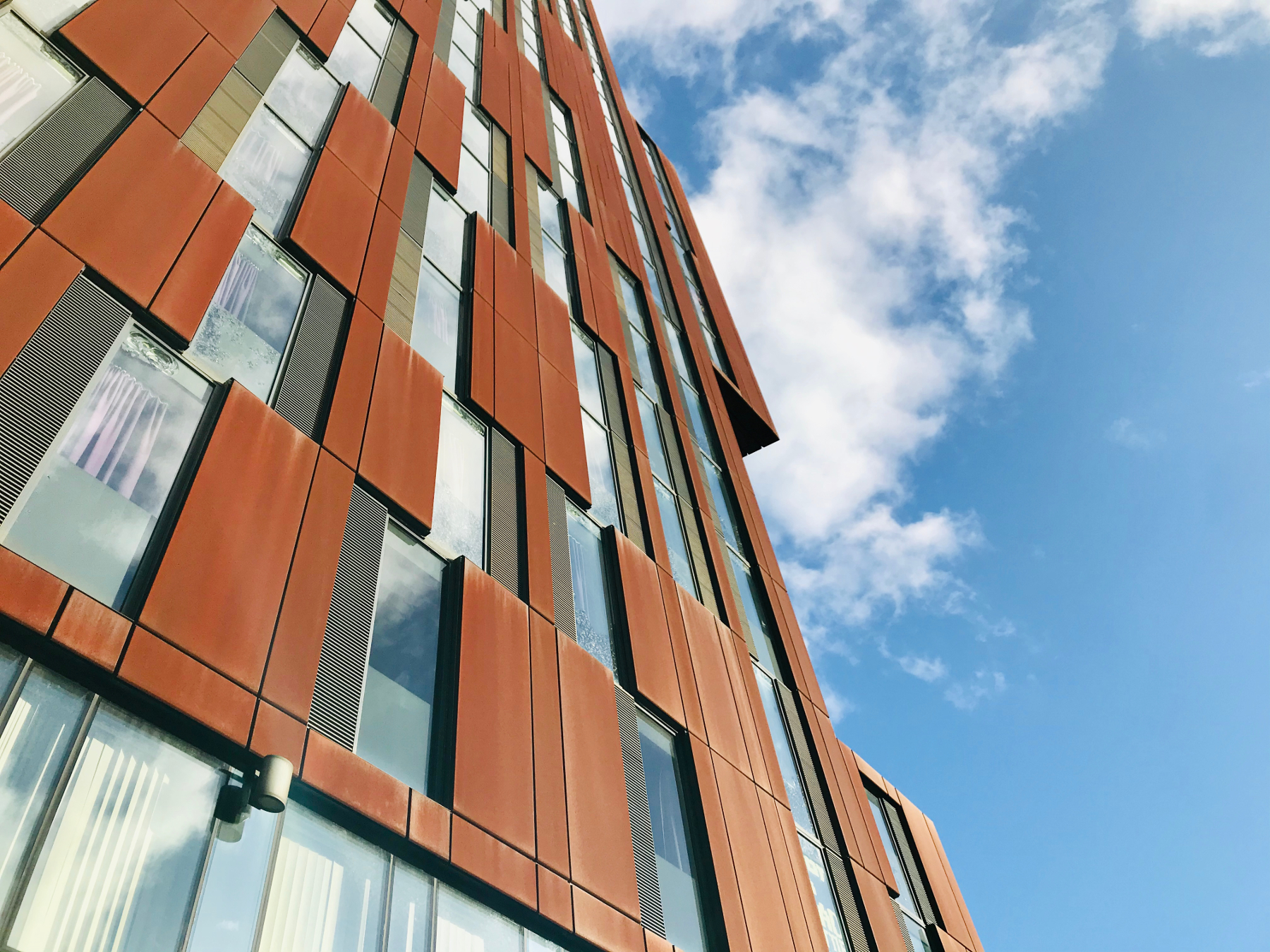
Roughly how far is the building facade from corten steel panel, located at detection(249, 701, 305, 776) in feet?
0.11

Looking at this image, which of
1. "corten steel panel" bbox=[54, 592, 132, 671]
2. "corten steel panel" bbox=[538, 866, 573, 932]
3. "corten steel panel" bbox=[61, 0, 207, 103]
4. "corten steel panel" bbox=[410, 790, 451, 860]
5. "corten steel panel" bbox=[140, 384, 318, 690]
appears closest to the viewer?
"corten steel panel" bbox=[54, 592, 132, 671]

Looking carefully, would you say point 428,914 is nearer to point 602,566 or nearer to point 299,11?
point 602,566

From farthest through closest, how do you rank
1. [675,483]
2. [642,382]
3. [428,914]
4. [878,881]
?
1. [642,382]
2. [675,483]
3. [878,881]
4. [428,914]

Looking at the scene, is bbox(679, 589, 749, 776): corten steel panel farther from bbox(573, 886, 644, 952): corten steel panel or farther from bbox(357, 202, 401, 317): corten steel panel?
bbox(357, 202, 401, 317): corten steel panel

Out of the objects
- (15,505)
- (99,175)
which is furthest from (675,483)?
(15,505)

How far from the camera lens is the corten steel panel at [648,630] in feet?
43.5

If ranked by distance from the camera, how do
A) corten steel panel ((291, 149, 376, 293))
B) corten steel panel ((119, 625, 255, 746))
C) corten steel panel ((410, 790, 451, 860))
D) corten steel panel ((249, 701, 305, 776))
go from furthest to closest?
corten steel panel ((291, 149, 376, 293)), corten steel panel ((410, 790, 451, 860)), corten steel panel ((249, 701, 305, 776)), corten steel panel ((119, 625, 255, 746))

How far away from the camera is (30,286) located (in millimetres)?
7773

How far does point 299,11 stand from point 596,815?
14703mm

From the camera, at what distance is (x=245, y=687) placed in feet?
23.8

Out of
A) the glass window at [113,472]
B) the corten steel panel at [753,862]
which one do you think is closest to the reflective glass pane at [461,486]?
the glass window at [113,472]

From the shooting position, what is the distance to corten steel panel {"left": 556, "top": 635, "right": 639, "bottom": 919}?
32.0 ft

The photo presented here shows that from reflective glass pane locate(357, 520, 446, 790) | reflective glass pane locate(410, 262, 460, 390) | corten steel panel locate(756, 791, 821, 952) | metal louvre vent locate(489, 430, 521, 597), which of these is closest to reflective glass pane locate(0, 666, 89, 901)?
reflective glass pane locate(357, 520, 446, 790)

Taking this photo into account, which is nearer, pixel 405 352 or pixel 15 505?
pixel 15 505
